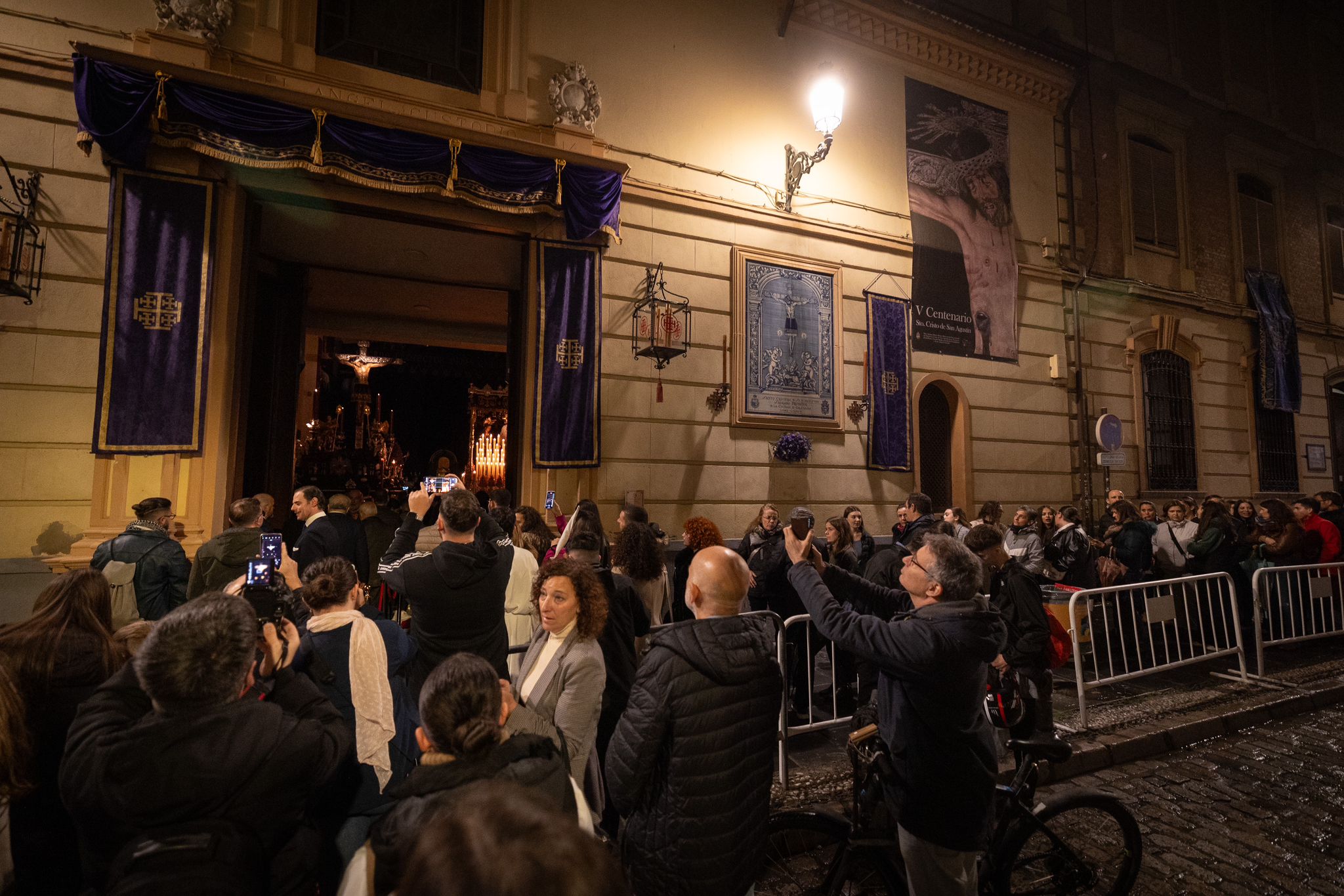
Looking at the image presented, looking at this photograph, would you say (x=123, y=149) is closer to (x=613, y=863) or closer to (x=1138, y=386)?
(x=613, y=863)

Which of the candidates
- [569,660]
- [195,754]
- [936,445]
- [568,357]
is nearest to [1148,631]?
[936,445]

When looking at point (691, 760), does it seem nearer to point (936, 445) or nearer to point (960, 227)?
point (936, 445)

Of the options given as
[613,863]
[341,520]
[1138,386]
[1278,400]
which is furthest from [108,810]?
[1278,400]

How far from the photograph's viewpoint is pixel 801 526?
3.23 m

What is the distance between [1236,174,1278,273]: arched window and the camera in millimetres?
15383

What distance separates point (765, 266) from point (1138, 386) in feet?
29.9

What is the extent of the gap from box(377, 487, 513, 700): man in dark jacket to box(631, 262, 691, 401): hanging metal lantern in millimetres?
5391

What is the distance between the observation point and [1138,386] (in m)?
13.4

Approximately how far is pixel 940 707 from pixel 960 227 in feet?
37.5

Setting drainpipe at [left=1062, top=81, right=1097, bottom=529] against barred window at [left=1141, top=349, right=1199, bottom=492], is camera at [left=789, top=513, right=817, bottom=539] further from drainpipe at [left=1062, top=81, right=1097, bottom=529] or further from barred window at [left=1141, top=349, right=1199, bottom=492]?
barred window at [left=1141, top=349, right=1199, bottom=492]

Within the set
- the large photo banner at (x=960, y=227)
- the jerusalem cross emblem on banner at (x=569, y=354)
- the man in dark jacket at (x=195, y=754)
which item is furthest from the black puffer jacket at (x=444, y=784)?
the large photo banner at (x=960, y=227)

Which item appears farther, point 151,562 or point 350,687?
point 151,562

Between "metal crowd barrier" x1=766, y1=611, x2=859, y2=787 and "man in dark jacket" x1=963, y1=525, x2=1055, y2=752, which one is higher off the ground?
"man in dark jacket" x1=963, y1=525, x2=1055, y2=752

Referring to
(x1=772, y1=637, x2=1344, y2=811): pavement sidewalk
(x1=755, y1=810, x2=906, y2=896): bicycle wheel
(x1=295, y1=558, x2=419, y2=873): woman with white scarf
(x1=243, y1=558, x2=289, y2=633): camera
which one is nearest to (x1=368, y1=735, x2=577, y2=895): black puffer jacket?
(x1=243, y1=558, x2=289, y2=633): camera
